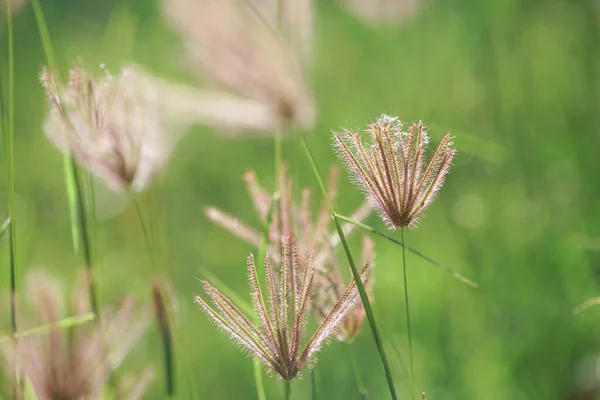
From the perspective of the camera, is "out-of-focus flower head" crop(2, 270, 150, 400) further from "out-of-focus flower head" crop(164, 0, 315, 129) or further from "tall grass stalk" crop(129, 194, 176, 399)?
"out-of-focus flower head" crop(164, 0, 315, 129)

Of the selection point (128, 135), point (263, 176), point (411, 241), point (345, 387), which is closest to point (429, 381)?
point (345, 387)

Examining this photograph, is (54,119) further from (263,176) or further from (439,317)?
(263,176)

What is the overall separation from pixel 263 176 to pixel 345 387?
96cm

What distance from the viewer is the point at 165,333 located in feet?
2.79

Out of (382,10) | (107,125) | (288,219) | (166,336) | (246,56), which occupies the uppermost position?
(382,10)

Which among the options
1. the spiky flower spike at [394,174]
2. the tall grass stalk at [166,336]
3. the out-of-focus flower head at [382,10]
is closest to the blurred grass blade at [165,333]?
the tall grass stalk at [166,336]

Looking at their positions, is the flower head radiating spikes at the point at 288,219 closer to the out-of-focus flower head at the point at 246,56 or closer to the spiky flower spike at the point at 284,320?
the spiky flower spike at the point at 284,320

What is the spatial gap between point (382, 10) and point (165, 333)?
60.0 inches

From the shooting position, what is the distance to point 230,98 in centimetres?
130

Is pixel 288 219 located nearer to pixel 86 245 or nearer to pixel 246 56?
pixel 86 245

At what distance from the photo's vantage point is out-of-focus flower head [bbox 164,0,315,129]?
3.72 ft

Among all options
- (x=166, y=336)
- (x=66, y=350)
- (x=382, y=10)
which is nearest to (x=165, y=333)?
(x=166, y=336)

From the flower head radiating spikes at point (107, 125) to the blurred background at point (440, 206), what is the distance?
0.47ft

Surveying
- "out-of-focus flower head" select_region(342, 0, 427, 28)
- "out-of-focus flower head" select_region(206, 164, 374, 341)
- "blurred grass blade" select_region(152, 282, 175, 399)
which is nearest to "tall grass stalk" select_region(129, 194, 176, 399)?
"blurred grass blade" select_region(152, 282, 175, 399)
